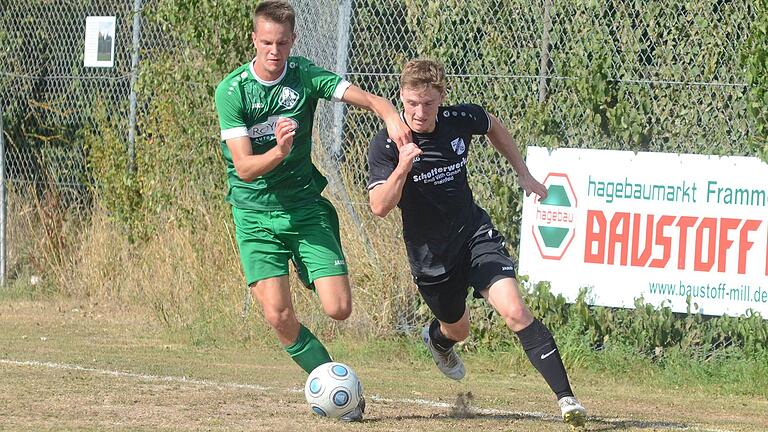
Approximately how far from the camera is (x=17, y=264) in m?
15.1

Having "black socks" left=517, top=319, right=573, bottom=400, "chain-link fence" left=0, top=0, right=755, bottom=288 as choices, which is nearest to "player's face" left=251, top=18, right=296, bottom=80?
"black socks" left=517, top=319, right=573, bottom=400

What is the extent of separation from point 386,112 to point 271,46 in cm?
80

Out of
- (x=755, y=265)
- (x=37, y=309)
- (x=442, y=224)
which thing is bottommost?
(x=37, y=309)

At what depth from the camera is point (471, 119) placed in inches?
309

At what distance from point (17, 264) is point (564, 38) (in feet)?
24.2

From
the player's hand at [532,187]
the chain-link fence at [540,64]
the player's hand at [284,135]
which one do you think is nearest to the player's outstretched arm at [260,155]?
the player's hand at [284,135]

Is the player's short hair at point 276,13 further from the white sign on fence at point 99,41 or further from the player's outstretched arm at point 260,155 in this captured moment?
the white sign on fence at point 99,41

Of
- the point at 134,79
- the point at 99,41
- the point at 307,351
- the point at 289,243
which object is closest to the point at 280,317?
the point at 307,351

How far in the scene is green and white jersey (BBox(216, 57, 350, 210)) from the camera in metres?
7.56

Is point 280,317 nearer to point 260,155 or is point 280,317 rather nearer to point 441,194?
point 260,155

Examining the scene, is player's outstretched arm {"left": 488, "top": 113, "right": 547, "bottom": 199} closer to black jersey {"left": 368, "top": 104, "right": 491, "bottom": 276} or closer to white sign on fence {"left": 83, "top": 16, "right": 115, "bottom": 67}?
black jersey {"left": 368, "top": 104, "right": 491, "bottom": 276}

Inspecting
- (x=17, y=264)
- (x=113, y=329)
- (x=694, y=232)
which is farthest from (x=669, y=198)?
(x=17, y=264)

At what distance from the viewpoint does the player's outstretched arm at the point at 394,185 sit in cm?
687

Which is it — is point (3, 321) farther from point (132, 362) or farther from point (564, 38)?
point (564, 38)
